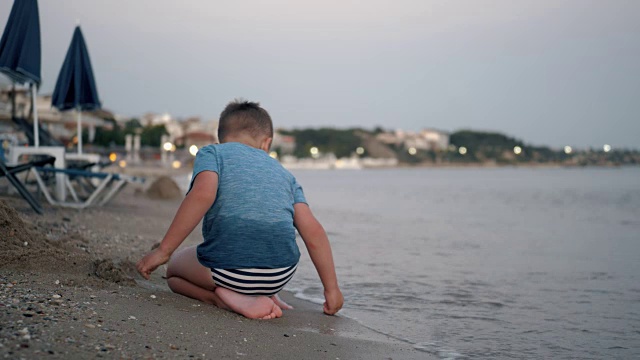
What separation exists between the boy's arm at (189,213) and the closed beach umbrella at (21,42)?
6966mm

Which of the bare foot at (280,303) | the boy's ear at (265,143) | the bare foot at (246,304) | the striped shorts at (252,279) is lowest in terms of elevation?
the bare foot at (280,303)

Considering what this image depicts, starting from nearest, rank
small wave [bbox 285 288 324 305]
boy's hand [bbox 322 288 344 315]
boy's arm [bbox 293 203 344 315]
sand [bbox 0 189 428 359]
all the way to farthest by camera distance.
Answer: sand [bbox 0 189 428 359] → boy's arm [bbox 293 203 344 315] → boy's hand [bbox 322 288 344 315] → small wave [bbox 285 288 324 305]

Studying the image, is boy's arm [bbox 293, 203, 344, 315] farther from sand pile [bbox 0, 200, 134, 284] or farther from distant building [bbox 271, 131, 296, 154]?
distant building [bbox 271, 131, 296, 154]

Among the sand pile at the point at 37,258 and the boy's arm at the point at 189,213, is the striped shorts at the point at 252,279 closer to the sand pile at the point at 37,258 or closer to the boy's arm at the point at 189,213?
the boy's arm at the point at 189,213

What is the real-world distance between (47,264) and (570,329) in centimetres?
322

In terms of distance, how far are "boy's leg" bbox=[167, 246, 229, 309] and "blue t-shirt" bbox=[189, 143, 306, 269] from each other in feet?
0.49

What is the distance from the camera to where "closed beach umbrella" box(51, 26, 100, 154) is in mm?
12828

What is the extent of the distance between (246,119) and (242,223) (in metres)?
0.58

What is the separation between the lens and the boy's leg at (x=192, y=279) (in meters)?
3.62

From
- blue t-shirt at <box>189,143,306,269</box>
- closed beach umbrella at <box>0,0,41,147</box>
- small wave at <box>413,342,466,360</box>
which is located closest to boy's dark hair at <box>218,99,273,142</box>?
blue t-shirt at <box>189,143,306,269</box>

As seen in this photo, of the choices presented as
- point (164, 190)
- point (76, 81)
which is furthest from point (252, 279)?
point (164, 190)

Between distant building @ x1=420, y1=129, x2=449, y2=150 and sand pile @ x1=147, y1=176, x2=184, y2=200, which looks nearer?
sand pile @ x1=147, y1=176, x2=184, y2=200

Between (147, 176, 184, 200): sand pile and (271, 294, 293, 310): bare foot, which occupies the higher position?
(271, 294, 293, 310): bare foot

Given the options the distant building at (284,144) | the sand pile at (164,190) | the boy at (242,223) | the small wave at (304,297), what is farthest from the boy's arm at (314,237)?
the distant building at (284,144)
